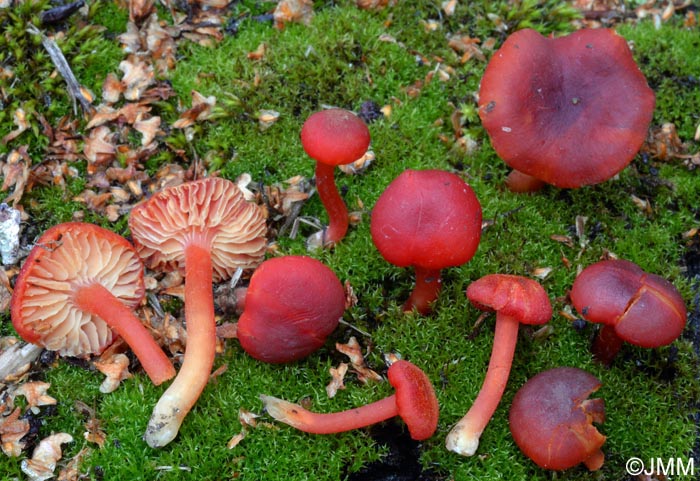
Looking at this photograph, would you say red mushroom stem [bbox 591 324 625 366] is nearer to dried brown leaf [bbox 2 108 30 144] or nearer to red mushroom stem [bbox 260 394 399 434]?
red mushroom stem [bbox 260 394 399 434]

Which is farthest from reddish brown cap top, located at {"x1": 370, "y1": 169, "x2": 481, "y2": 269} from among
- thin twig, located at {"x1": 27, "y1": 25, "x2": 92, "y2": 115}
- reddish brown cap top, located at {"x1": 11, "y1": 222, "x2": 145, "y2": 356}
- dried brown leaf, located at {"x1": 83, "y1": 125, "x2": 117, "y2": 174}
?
thin twig, located at {"x1": 27, "y1": 25, "x2": 92, "y2": 115}

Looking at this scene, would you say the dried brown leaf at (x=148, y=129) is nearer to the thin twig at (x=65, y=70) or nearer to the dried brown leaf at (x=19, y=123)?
the thin twig at (x=65, y=70)

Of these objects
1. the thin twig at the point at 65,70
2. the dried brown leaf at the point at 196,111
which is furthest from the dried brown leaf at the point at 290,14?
the thin twig at the point at 65,70

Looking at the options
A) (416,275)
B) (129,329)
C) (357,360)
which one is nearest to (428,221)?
(416,275)

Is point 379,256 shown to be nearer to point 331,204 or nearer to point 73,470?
point 331,204

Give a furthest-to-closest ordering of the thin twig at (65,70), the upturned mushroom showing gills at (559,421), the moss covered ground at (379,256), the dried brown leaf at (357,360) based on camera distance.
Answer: the thin twig at (65,70) < the dried brown leaf at (357,360) < the moss covered ground at (379,256) < the upturned mushroom showing gills at (559,421)

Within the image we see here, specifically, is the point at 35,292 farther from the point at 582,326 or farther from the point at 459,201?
the point at 582,326

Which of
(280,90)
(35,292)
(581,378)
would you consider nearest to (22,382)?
(35,292)
